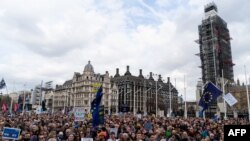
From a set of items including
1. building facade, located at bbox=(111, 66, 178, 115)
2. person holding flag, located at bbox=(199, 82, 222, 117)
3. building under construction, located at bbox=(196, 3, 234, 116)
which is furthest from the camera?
building facade, located at bbox=(111, 66, 178, 115)

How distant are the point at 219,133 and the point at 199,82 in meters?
84.1

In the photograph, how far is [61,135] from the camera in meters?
13.3

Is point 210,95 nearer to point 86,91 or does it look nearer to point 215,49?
point 215,49

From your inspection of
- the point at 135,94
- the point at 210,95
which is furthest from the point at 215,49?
the point at 210,95

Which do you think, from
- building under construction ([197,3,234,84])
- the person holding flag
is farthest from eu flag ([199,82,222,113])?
building under construction ([197,3,234,84])

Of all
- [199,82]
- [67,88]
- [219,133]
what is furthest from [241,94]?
[219,133]

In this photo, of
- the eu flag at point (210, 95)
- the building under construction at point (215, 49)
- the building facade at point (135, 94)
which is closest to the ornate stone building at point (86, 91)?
the building facade at point (135, 94)

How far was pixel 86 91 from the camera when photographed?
325ft

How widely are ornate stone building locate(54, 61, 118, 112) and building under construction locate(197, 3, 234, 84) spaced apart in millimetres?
38080

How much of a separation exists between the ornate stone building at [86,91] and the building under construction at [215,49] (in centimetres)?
3808

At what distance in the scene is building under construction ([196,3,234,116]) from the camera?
8806 centimetres

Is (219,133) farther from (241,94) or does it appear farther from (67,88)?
(67,88)

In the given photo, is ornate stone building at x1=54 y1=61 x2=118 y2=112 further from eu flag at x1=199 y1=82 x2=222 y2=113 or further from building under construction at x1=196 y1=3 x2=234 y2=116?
eu flag at x1=199 y1=82 x2=222 y2=113

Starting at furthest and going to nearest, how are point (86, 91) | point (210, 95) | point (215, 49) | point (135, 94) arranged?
point (135, 94) → point (86, 91) → point (215, 49) → point (210, 95)
